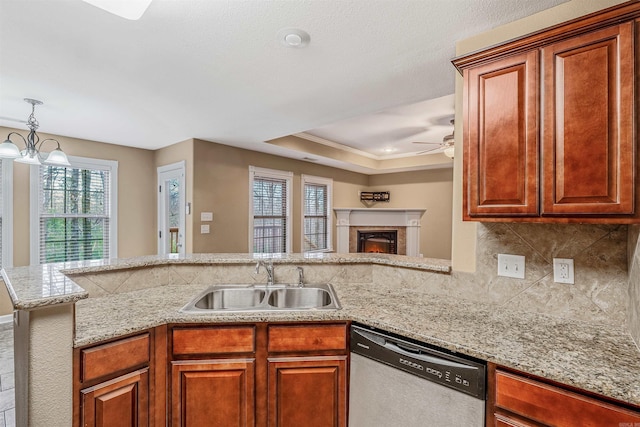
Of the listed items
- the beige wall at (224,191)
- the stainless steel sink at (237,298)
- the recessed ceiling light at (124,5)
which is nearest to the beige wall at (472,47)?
the stainless steel sink at (237,298)

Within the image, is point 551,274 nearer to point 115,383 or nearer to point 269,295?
point 269,295

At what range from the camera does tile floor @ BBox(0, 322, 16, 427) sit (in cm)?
208

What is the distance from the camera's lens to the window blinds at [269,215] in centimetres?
504

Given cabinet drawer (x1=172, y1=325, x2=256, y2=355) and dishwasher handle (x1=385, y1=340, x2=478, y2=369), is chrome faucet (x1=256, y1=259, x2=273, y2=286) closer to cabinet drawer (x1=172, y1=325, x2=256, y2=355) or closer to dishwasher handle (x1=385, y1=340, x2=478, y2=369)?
cabinet drawer (x1=172, y1=325, x2=256, y2=355)

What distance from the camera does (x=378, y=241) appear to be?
6.75 m

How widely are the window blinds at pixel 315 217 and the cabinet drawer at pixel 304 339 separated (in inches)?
165

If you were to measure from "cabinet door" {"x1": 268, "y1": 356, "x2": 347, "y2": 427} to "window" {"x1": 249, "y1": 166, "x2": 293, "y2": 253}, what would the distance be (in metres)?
3.39

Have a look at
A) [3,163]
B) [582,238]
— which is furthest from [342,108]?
[3,163]

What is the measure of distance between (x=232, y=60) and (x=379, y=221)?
5052 mm

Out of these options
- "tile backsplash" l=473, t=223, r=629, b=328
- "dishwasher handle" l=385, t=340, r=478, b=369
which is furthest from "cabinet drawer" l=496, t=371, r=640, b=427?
"tile backsplash" l=473, t=223, r=629, b=328

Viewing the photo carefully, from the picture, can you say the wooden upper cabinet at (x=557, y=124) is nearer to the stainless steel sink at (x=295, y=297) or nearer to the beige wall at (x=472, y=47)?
the beige wall at (x=472, y=47)

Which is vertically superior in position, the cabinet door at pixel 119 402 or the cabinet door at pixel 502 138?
the cabinet door at pixel 502 138

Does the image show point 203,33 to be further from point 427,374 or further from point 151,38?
point 427,374

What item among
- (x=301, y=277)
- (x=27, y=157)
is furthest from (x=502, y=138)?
(x=27, y=157)
